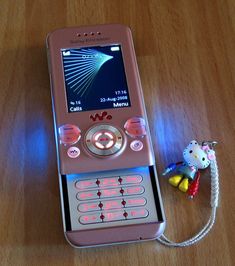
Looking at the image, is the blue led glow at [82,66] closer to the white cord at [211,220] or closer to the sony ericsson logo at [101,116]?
the sony ericsson logo at [101,116]

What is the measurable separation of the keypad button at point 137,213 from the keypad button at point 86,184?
1.7 inches

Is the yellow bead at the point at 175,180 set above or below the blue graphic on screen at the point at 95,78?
below

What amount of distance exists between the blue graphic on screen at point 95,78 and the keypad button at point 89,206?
0.11 meters

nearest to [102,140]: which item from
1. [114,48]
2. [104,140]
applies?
[104,140]

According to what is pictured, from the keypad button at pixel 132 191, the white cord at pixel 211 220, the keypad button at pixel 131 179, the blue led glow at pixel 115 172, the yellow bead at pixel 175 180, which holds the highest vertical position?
the blue led glow at pixel 115 172

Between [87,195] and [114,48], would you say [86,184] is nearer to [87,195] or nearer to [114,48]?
[87,195]

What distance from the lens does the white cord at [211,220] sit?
0.44 metres

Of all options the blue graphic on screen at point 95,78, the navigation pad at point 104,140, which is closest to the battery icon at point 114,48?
the blue graphic on screen at point 95,78

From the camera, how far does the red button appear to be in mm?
471

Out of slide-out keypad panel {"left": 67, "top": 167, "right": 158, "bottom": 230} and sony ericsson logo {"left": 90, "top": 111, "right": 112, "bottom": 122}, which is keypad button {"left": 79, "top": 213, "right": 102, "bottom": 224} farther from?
sony ericsson logo {"left": 90, "top": 111, "right": 112, "bottom": 122}

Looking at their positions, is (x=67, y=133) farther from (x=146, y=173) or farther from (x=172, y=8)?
(x=172, y=8)

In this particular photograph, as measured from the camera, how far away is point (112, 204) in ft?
1.47

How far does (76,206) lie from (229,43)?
0.28m

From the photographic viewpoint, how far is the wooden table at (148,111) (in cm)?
44
